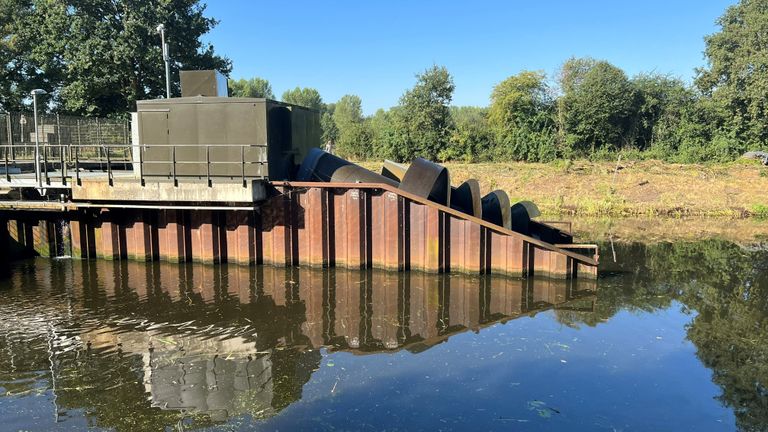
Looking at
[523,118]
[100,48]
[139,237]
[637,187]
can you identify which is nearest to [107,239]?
[139,237]

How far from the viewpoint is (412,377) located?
700 cm

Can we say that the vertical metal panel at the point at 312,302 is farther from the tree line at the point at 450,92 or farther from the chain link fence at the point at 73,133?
the tree line at the point at 450,92

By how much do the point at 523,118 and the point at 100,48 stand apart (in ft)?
89.3

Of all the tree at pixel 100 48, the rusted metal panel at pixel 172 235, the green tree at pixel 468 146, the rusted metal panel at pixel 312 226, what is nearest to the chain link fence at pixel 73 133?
the tree at pixel 100 48

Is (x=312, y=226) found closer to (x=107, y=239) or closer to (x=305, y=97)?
(x=107, y=239)

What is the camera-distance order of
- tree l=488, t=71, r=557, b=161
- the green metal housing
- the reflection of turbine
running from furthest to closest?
tree l=488, t=71, r=557, b=161 < the green metal housing < the reflection of turbine

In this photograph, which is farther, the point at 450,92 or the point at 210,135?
→ the point at 450,92

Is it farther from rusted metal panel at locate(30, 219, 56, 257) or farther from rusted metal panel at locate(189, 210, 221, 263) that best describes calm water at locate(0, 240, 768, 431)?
rusted metal panel at locate(30, 219, 56, 257)

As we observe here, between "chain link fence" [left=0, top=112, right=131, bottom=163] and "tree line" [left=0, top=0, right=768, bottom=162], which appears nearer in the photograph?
"chain link fence" [left=0, top=112, right=131, bottom=163]

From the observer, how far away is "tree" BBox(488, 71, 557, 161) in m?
33.7

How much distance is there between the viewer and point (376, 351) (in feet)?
25.8

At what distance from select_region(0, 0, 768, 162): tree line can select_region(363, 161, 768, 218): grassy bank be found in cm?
359

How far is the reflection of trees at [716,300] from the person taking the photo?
7.01 metres

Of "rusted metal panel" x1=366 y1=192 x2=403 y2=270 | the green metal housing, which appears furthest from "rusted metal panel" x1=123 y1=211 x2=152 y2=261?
"rusted metal panel" x1=366 y1=192 x2=403 y2=270
